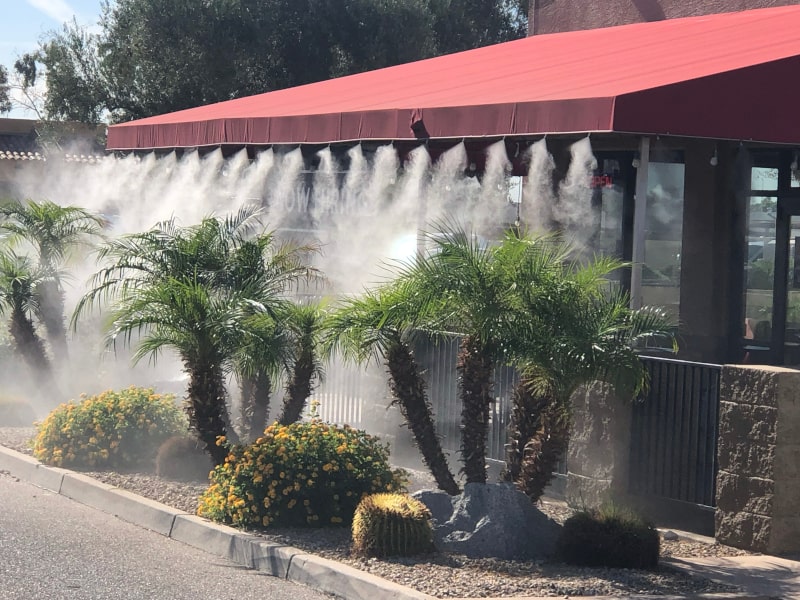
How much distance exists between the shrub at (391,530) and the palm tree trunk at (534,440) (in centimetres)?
99

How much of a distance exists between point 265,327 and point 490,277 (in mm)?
2043

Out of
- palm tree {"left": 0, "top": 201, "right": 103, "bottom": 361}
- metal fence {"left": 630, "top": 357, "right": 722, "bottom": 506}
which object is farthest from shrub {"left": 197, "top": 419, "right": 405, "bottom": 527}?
A: palm tree {"left": 0, "top": 201, "right": 103, "bottom": 361}

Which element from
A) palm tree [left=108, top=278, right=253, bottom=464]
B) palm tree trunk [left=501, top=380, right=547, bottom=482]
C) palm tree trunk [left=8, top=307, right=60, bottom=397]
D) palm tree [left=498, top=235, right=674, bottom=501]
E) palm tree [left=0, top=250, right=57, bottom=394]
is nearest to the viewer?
palm tree [left=498, top=235, right=674, bottom=501]

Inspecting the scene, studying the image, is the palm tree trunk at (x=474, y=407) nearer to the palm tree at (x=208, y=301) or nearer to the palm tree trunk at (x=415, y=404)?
the palm tree trunk at (x=415, y=404)

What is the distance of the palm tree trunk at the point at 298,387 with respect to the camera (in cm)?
954

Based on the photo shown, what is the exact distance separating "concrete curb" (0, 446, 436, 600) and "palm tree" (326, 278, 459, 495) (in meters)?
1.42

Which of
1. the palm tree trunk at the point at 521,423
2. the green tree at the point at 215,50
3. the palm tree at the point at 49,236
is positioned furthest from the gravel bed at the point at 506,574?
the green tree at the point at 215,50

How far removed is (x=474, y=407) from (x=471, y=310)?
2.56ft

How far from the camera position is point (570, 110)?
31.2 ft

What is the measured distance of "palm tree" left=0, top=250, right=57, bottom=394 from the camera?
1241 cm

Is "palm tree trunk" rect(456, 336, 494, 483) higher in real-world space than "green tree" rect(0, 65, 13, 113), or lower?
lower

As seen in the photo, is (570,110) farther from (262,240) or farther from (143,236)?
(143,236)

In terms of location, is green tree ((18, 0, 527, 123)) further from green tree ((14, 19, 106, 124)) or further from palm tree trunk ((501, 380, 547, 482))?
palm tree trunk ((501, 380, 547, 482))

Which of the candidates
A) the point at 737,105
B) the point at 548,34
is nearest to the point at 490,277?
the point at 737,105
